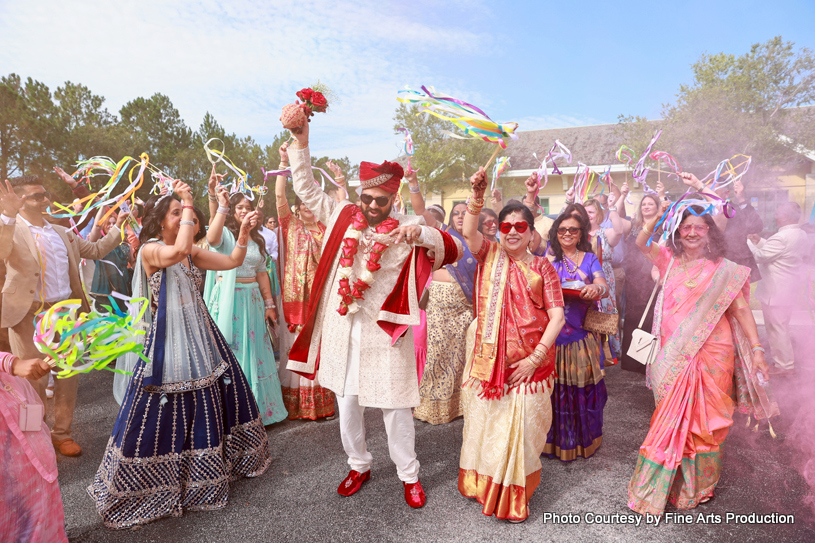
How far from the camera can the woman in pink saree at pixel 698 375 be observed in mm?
2869

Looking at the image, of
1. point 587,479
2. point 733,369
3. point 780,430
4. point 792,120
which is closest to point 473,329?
point 587,479

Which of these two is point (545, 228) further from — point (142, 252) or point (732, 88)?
point (142, 252)

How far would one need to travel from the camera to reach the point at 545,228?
5.23m

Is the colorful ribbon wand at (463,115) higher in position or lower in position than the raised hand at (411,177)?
higher

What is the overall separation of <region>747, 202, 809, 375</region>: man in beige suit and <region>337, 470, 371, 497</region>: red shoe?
485 cm

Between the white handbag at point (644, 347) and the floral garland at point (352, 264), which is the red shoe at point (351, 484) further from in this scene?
the white handbag at point (644, 347)

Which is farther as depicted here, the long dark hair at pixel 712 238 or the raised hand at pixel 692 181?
the raised hand at pixel 692 181

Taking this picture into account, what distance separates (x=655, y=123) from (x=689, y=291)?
37.7 feet

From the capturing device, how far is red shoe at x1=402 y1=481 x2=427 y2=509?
2922mm

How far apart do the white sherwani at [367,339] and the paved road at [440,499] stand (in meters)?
0.71

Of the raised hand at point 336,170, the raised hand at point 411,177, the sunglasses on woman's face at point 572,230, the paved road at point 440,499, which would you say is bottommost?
the paved road at point 440,499

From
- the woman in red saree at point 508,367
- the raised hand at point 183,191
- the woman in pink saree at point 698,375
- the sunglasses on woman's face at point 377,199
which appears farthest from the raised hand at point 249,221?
the woman in pink saree at point 698,375

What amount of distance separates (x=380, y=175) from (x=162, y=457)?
2.18 metres

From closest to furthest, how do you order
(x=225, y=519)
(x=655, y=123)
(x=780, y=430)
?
(x=225, y=519)
(x=780, y=430)
(x=655, y=123)
